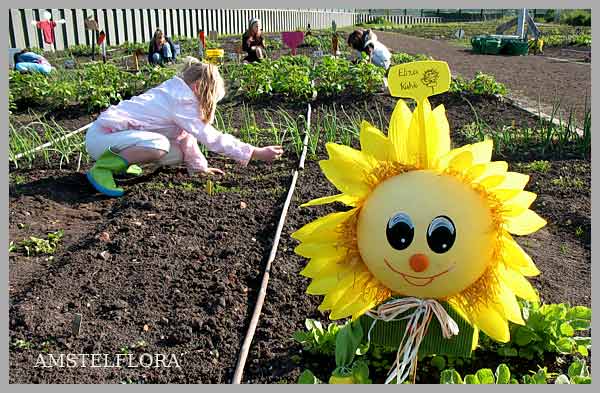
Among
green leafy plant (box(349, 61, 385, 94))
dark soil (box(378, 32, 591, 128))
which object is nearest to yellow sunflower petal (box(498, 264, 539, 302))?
dark soil (box(378, 32, 591, 128))

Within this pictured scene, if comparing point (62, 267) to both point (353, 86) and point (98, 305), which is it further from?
point (353, 86)

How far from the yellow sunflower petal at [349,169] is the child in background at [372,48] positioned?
21.7 feet

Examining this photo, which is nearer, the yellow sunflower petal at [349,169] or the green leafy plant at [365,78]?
the yellow sunflower petal at [349,169]

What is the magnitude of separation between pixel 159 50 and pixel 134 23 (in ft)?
16.5

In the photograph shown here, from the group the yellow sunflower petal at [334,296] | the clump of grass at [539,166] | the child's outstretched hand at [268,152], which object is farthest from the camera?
the clump of grass at [539,166]

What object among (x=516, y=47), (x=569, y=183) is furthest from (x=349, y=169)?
(x=516, y=47)

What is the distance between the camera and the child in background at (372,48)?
8398mm

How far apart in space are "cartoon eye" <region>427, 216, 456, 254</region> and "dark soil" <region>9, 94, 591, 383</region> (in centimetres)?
64

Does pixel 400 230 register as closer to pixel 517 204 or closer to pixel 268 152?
pixel 517 204

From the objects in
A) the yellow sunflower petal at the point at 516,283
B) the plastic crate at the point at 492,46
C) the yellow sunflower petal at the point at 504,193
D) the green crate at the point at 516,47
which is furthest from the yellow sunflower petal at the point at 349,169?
the plastic crate at the point at 492,46

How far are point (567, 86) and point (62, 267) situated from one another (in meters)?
8.15

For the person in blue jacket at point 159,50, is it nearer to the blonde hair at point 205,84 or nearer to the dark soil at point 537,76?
the dark soil at point 537,76

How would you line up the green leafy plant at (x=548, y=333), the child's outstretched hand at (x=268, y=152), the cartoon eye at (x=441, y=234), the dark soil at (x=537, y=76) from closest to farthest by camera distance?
the cartoon eye at (x=441, y=234)
the green leafy plant at (x=548, y=333)
the child's outstretched hand at (x=268, y=152)
the dark soil at (x=537, y=76)

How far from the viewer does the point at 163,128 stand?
4.06 m
